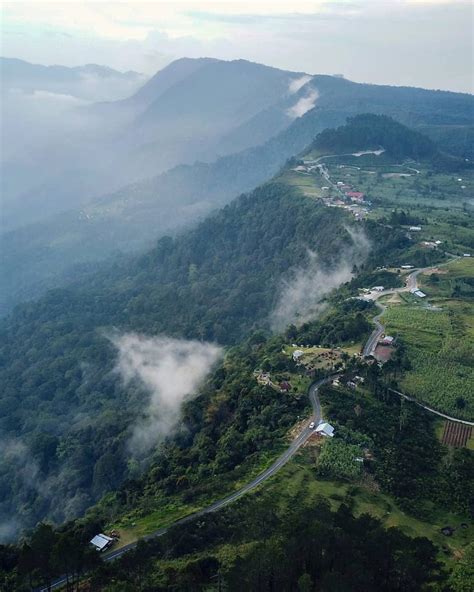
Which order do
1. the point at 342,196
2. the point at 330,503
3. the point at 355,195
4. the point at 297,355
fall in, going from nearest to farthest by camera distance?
the point at 330,503 → the point at 297,355 → the point at 342,196 → the point at 355,195

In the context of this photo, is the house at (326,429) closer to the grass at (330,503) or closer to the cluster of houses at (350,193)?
the grass at (330,503)

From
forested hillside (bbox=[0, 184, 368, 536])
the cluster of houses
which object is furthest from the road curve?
the cluster of houses

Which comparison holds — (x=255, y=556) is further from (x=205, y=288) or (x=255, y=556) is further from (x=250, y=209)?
(x=250, y=209)

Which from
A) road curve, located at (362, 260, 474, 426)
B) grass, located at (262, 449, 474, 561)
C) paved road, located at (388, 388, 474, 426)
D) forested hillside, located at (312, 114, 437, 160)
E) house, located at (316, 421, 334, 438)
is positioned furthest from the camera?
forested hillside, located at (312, 114, 437, 160)

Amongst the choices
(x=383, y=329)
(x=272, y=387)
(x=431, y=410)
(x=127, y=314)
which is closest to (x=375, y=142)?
(x=127, y=314)

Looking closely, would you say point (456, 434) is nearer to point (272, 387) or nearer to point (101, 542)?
point (272, 387)

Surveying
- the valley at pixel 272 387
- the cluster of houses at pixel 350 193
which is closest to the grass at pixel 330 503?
the valley at pixel 272 387

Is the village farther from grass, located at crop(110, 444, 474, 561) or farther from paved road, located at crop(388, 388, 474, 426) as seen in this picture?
grass, located at crop(110, 444, 474, 561)
